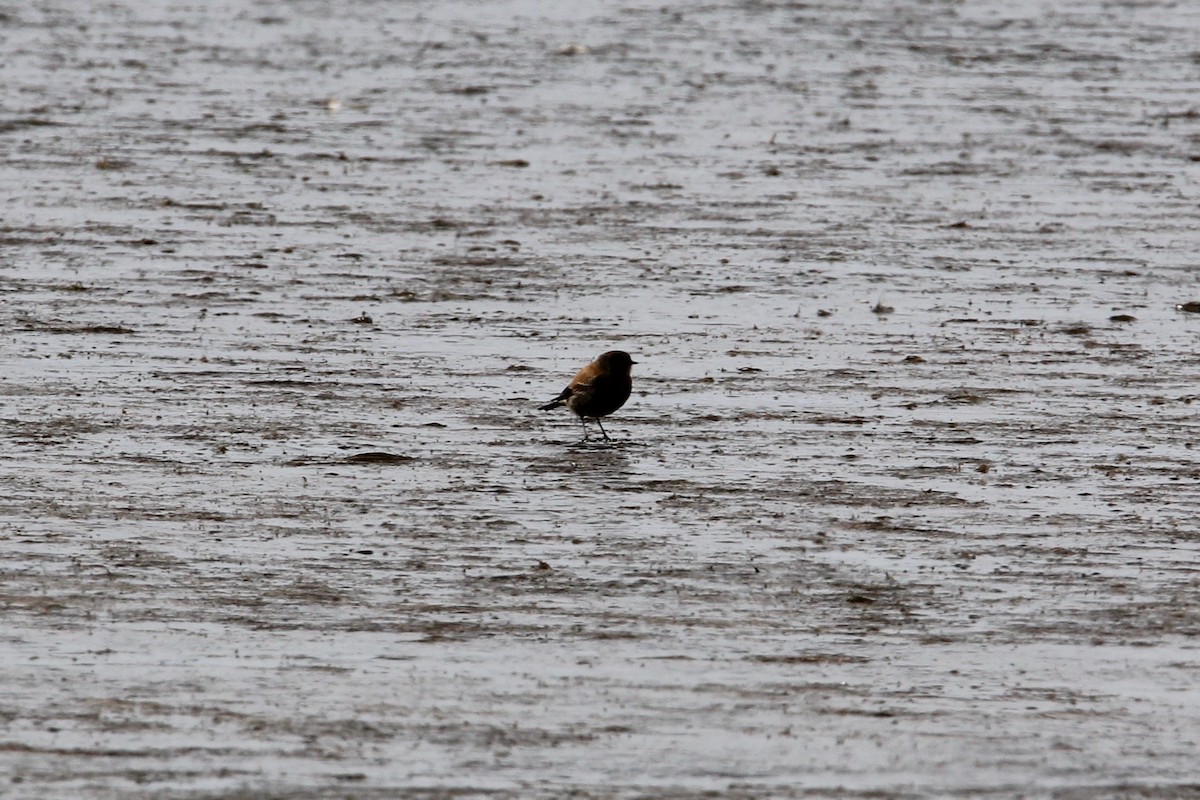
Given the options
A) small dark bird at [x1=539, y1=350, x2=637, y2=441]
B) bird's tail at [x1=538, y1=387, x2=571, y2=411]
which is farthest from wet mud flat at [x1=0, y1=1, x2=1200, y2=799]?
small dark bird at [x1=539, y1=350, x2=637, y2=441]

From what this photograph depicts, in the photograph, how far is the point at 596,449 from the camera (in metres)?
9.96

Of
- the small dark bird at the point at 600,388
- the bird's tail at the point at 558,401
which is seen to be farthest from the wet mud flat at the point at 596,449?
the small dark bird at the point at 600,388

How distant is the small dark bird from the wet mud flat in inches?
9.5

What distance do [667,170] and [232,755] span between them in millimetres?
12250

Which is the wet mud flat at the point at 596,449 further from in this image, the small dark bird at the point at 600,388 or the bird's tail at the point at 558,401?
the small dark bird at the point at 600,388

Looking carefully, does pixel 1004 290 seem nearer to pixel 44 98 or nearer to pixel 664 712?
pixel 664 712

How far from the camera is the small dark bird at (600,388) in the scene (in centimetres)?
1006

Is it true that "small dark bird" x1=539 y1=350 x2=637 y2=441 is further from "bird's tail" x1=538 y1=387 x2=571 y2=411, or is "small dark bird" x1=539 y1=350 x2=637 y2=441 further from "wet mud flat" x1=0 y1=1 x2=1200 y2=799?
"wet mud flat" x1=0 y1=1 x2=1200 y2=799

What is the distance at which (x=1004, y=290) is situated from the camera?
13.4 meters

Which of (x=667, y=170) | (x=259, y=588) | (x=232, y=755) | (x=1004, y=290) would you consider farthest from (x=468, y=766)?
(x=667, y=170)

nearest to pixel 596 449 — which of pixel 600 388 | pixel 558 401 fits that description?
pixel 600 388

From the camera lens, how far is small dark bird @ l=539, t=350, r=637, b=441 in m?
10.1

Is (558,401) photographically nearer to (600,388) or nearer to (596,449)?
(600,388)

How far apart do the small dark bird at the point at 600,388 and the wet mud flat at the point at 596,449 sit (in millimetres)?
241
